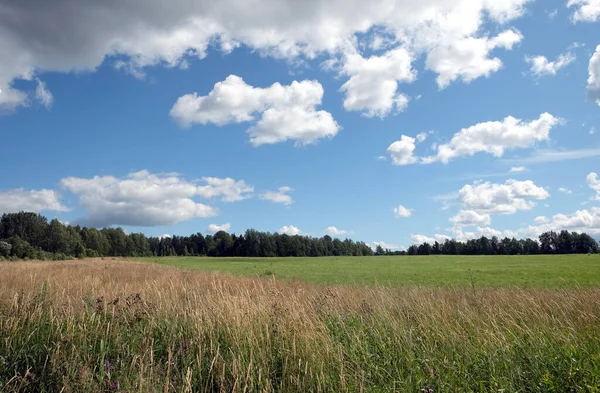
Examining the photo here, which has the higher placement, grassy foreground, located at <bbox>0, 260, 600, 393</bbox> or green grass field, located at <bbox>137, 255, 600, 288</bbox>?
grassy foreground, located at <bbox>0, 260, 600, 393</bbox>

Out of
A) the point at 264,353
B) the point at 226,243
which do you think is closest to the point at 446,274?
the point at 264,353

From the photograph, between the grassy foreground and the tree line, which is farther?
the tree line

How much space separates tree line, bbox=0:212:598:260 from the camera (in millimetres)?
119062

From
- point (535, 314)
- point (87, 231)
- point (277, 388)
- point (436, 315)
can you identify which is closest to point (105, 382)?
point (277, 388)

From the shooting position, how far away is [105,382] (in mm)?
4309

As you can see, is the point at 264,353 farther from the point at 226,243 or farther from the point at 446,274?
the point at 226,243

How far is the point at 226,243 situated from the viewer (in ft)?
506

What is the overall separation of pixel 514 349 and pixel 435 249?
162947 mm

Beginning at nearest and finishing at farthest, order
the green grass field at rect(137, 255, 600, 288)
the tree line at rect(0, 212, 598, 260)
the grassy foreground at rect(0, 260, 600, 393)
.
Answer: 1. the grassy foreground at rect(0, 260, 600, 393)
2. the green grass field at rect(137, 255, 600, 288)
3. the tree line at rect(0, 212, 598, 260)

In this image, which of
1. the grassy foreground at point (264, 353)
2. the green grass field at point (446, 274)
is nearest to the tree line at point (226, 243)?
the green grass field at point (446, 274)

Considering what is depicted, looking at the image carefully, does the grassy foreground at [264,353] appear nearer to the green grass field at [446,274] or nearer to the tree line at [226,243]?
the green grass field at [446,274]

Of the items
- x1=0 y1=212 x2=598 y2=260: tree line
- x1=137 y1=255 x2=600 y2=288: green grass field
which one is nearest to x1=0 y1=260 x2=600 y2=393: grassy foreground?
x1=137 y1=255 x2=600 y2=288: green grass field

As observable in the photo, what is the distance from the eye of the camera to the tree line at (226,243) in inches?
4688

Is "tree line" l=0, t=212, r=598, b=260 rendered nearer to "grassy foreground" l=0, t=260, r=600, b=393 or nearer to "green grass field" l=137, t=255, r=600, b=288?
"green grass field" l=137, t=255, r=600, b=288
